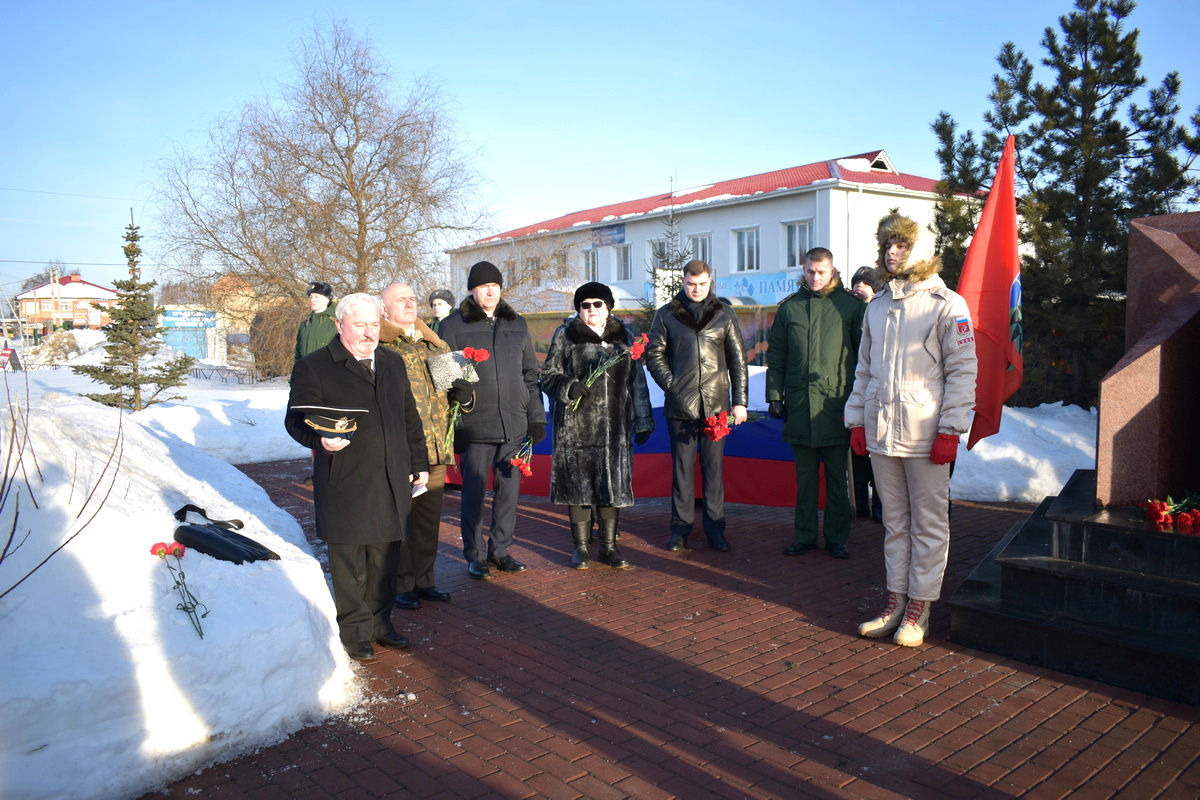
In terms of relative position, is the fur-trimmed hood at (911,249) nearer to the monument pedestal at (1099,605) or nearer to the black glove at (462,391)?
the monument pedestal at (1099,605)

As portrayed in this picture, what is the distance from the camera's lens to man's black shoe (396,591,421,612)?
5.16m

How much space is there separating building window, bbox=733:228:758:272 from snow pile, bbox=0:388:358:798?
29.2 meters

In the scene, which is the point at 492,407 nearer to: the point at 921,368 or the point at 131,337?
the point at 921,368

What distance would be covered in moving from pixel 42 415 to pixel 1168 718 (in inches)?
249

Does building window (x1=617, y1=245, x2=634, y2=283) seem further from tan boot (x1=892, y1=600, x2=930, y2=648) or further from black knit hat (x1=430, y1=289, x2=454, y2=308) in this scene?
tan boot (x1=892, y1=600, x2=930, y2=648)

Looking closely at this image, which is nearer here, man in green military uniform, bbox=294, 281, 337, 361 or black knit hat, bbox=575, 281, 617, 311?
black knit hat, bbox=575, 281, 617, 311

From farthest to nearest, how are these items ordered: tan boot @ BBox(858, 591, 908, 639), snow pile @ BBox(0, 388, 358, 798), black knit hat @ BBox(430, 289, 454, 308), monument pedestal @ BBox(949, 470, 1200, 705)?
1. black knit hat @ BBox(430, 289, 454, 308)
2. tan boot @ BBox(858, 591, 908, 639)
3. monument pedestal @ BBox(949, 470, 1200, 705)
4. snow pile @ BBox(0, 388, 358, 798)

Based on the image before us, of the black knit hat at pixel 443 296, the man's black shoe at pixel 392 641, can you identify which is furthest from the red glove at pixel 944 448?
the black knit hat at pixel 443 296

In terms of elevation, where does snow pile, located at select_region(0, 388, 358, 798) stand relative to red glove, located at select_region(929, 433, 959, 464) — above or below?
below

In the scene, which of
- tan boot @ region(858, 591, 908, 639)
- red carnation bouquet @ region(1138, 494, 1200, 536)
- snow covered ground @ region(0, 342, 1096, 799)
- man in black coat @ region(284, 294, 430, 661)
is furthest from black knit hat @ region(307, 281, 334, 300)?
red carnation bouquet @ region(1138, 494, 1200, 536)

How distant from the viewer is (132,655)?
10.4ft

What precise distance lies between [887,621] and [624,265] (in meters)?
33.1

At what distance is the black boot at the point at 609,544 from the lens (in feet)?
20.1

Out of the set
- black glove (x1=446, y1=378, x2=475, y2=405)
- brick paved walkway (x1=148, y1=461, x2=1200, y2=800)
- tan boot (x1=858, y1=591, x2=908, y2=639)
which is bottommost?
brick paved walkway (x1=148, y1=461, x2=1200, y2=800)
